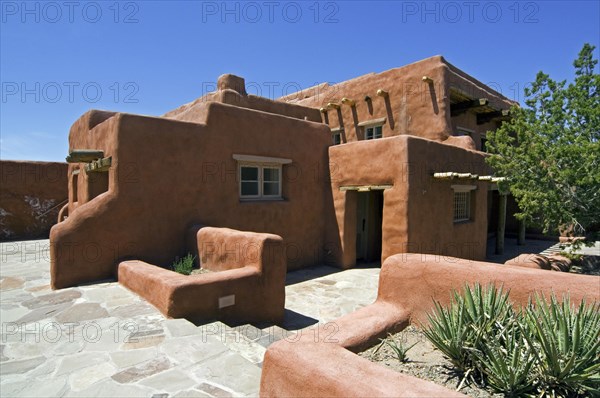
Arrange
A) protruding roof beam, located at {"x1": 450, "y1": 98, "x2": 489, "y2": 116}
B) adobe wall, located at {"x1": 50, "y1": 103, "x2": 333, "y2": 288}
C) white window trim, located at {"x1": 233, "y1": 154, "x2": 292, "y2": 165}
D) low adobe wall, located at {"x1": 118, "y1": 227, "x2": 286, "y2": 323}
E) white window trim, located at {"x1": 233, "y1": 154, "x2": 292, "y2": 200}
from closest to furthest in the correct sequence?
low adobe wall, located at {"x1": 118, "y1": 227, "x2": 286, "y2": 323}, adobe wall, located at {"x1": 50, "y1": 103, "x2": 333, "y2": 288}, white window trim, located at {"x1": 233, "y1": 154, "x2": 292, "y2": 165}, white window trim, located at {"x1": 233, "y1": 154, "x2": 292, "y2": 200}, protruding roof beam, located at {"x1": 450, "y1": 98, "x2": 489, "y2": 116}

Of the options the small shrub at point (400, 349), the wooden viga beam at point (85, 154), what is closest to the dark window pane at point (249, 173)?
the wooden viga beam at point (85, 154)

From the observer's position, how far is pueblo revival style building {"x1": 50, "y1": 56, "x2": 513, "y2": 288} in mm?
6758

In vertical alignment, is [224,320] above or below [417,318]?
below

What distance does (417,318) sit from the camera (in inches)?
156

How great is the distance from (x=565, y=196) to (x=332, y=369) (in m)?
8.24

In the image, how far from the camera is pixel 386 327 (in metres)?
3.71

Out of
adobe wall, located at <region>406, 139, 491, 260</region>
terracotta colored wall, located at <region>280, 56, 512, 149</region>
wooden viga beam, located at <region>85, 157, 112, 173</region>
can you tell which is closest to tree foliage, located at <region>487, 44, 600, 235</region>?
adobe wall, located at <region>406, 139, 491, 260</region>

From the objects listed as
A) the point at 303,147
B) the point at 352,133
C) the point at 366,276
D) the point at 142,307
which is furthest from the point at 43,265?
the point at 352,133

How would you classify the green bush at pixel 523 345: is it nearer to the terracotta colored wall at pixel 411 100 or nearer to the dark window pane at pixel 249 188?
the dark window pane at pixel 249 188

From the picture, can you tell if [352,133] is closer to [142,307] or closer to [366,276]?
[366,276]

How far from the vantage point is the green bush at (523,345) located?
2416 millimetres

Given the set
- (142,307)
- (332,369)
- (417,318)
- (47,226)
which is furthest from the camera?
(47,226)

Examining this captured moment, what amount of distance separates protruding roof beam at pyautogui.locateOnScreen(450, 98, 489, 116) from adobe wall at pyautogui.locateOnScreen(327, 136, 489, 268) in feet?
7.30

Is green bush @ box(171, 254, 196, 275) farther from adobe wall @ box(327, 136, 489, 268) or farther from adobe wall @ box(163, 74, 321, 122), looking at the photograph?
adobe wall @ box(327, 136, 489, 268)
